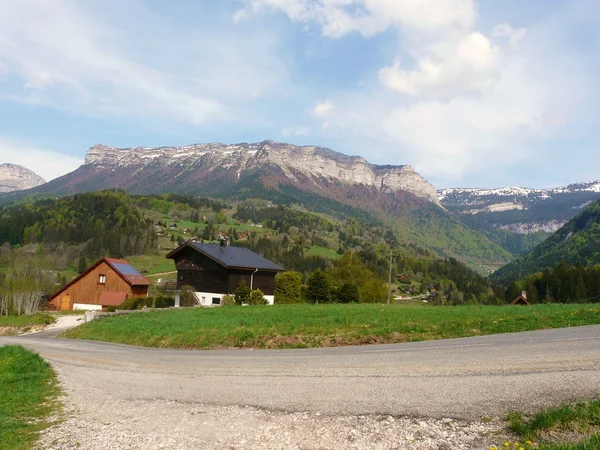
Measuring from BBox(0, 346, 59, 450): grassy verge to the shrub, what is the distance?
4099 cm

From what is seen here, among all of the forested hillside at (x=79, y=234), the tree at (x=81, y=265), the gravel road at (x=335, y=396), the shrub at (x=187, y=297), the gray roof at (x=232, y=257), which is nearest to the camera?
the gravel road at (x=335, y=396)

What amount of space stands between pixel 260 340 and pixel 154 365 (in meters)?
6.37

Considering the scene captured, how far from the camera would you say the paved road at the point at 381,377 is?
10.0 meters

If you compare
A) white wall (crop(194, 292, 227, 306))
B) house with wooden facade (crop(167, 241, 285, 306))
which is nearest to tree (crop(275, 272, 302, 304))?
house with wooden facade (crop(167, 241, 285, 306))

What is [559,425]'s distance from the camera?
792cm

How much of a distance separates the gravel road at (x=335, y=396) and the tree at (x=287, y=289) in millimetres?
49374

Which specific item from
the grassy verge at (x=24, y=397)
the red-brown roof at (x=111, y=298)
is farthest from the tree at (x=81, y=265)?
the grassy verge at (x=24, y=397)

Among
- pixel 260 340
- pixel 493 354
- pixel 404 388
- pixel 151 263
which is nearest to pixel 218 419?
pixel 404 388

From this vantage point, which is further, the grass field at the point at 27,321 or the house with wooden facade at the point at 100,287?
the house with wooden facade at the point at 100,287

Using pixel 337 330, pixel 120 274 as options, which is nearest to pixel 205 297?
pixel 120 274

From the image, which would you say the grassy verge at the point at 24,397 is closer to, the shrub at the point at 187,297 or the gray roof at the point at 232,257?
the shrub at the point at 187,297

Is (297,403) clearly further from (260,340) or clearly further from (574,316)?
(574,316)

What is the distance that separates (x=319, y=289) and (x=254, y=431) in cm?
5917

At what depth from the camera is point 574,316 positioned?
24.0 meters
